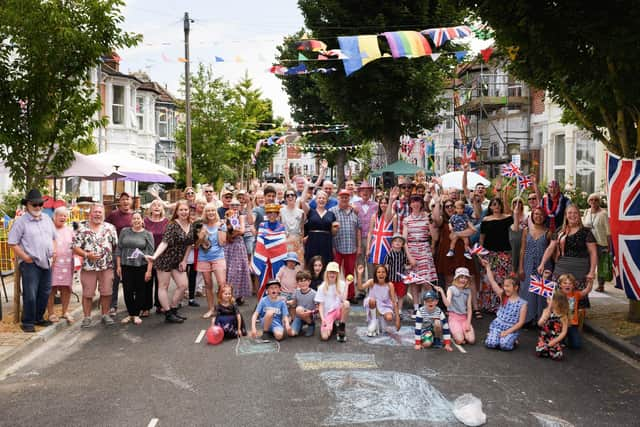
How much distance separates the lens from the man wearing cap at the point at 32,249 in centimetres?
890

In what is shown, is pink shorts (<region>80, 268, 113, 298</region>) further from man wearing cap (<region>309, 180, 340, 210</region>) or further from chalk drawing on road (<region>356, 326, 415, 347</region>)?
chalk drawing on road (<region>356, 326, 415, 347</region>)

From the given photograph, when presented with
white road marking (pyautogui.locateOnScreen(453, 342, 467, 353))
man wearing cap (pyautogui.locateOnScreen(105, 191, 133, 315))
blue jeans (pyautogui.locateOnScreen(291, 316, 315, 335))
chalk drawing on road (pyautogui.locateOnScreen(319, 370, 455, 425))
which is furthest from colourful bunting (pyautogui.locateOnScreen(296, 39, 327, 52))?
chalk drawing on road (pyautogui.locateOnScreen(319, 370, 455, 425))

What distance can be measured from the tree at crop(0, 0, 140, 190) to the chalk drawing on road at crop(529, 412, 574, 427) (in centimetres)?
800

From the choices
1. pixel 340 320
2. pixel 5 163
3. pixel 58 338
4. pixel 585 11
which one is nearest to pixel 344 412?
pixel 340 320

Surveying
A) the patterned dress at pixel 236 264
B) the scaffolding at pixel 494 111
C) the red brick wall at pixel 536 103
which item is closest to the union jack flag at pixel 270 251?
the patterned dress at pixel 236 264

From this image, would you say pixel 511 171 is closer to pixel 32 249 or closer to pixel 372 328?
pixel 372 328

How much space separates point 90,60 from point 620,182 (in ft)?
27.3

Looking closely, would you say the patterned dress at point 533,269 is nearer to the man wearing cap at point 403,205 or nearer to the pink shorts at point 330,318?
the man wearing cap at point 403,205

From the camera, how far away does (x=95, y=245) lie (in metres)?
9.55

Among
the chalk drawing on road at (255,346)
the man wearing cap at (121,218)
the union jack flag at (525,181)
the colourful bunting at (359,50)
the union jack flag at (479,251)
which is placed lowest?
the chalk drawing on road at (255,346)

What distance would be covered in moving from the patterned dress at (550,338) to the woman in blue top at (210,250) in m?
4.74

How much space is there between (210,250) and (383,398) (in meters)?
4.73

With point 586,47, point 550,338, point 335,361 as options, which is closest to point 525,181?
point 586,47

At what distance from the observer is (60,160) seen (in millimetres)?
10570
